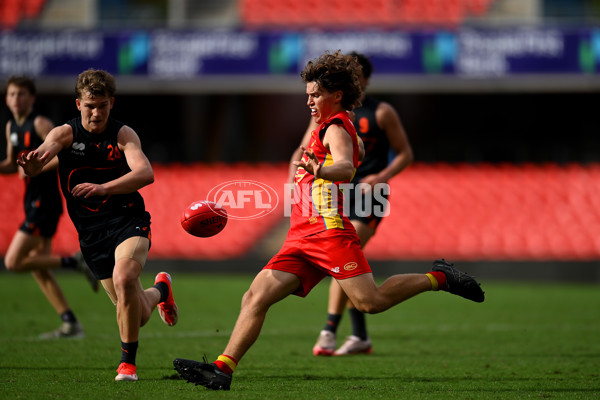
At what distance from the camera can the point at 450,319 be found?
11180mm

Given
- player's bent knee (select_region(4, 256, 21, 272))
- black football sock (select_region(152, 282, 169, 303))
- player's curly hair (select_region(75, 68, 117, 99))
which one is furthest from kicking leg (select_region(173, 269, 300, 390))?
player's bent knee (select_region(4, 256, 21, 272))

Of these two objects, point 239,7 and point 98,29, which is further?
point 239,7

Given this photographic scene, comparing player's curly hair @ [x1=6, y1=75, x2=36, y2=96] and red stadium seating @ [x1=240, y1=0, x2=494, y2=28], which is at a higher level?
red stadium seating @ [x1=240, y1=0, x2=494, y2=28]

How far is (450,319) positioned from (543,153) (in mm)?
12369

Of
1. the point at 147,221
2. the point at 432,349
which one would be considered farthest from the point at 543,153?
the point at 147,221

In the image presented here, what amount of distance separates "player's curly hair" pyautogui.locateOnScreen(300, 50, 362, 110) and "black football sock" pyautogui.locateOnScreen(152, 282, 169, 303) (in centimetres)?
202

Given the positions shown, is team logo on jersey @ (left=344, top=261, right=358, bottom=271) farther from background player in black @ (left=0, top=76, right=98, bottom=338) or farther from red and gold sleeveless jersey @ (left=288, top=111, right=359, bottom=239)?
background player in black @ (left=0, top=76, right=98, bottom=338)

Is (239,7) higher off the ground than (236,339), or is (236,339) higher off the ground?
(239,7)

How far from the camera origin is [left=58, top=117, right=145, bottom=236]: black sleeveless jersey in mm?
6129

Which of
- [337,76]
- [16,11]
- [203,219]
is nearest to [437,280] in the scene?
[337,76]

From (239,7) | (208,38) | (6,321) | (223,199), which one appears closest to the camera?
(223,199)

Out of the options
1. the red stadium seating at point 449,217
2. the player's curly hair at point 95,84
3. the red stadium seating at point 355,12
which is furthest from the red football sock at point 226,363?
the red stadium seating at point 355,12

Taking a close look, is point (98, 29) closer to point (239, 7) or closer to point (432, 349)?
point (239, 7)

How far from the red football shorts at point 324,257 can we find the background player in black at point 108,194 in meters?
1.04
